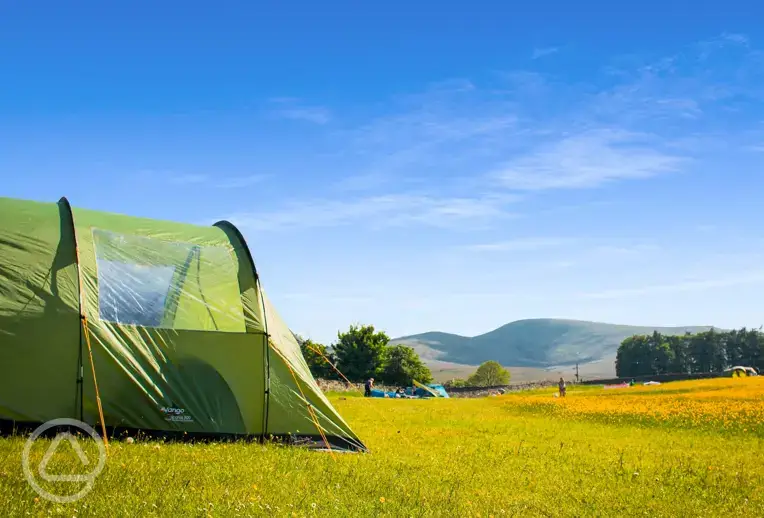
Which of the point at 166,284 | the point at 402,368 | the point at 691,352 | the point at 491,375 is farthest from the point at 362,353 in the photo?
the point at 691,352

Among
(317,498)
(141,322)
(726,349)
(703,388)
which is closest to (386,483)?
(317,498)

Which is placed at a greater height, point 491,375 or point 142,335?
point 142,335

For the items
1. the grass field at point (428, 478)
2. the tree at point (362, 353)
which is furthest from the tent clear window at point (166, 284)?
the tree at point (362, 353)

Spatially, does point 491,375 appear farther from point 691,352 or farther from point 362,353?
point 362,353

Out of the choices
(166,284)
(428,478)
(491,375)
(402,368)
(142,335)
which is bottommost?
(491,375)

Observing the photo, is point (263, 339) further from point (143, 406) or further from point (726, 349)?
point (726, 349)

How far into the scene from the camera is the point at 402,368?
342ft

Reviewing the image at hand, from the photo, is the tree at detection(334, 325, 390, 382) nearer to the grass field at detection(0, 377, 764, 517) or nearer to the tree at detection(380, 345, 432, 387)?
the tree at detection(380, 345, 432, 387)

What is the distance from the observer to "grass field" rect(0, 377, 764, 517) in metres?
8.65

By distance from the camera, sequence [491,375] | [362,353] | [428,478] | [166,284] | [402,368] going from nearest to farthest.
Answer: [428,478] < [166,284] < [362,353] < [402,368] < [491,375]

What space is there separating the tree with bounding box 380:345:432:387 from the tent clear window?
287 ft

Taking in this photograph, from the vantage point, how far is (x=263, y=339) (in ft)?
47.7

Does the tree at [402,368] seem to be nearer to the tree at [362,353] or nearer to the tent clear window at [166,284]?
the tree at [362,353]

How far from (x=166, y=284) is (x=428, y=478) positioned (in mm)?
6407
